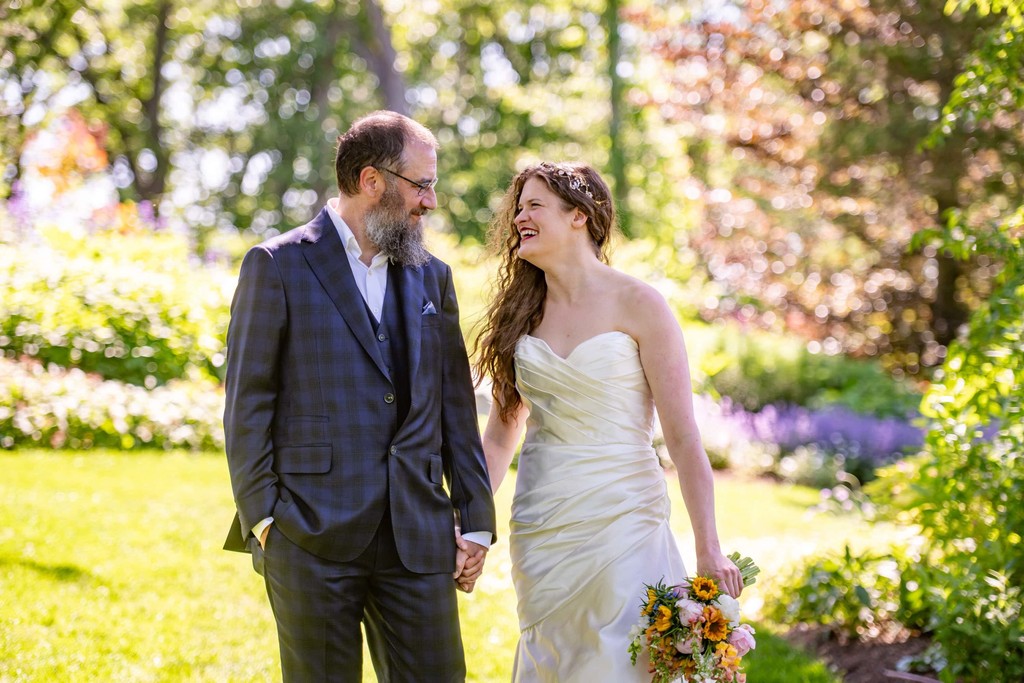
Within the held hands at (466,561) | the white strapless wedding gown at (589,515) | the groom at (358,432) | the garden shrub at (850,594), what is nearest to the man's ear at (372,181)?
the groom at (358,432)

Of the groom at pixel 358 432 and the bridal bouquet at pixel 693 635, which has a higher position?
the groom at pixel 358 432

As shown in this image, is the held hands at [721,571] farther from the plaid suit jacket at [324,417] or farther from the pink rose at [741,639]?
the plaid suit jacket at [324,417]

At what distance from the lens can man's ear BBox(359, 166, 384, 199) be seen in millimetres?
2934

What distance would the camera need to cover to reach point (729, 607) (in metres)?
2.82

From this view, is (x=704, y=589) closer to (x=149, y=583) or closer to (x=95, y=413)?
(x=149, y=583)

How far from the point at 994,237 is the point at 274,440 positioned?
10.7 ft

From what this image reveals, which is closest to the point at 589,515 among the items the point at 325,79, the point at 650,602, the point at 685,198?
the point at 650,602

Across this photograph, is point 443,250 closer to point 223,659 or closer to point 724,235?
point 724,235

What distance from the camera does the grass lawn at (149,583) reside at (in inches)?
170

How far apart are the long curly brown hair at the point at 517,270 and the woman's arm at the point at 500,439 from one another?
0.03 m

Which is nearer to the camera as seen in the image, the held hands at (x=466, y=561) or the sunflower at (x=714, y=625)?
the sunflower at (x=714, y=625)

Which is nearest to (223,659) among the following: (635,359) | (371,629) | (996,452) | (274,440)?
(371,629)

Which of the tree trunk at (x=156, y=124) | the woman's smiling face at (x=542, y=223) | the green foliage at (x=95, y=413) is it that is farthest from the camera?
the tree trunk at (x=156, y=124)

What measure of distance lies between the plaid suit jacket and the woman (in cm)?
43
